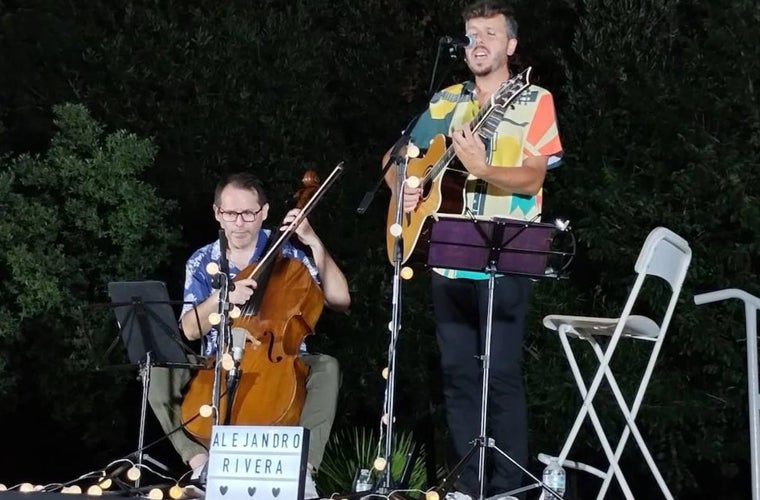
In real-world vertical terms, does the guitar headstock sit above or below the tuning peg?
above

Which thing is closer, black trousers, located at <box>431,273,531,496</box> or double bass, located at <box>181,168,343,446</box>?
black trousers, located at <box>431,273,531,496</box>

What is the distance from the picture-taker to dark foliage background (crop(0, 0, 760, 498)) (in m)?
5.02

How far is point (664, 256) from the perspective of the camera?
354 centimetres

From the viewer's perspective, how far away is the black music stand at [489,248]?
318 cm

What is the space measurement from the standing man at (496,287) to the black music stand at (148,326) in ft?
2.58

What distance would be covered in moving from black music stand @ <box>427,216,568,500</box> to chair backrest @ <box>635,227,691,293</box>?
33 cm

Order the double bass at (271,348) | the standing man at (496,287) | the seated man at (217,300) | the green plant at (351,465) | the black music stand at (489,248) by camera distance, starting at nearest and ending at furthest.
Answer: the black music stand at (489,248), the standing man at (496,287), the double bass at (271,348), the seated man at (217,300), the green plant at (351,465)

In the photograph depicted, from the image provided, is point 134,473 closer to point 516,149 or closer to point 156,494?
point 156,494

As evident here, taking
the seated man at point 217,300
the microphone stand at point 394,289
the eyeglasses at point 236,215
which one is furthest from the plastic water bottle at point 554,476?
the eyeglasses at point 236,215

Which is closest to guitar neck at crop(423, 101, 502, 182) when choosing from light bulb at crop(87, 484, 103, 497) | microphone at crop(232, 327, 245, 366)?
microphone at crop(232, 327, 245, 366)

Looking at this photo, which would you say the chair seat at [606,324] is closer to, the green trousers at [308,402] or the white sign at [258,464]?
the green trousers at [308,402]

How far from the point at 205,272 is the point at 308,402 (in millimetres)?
549

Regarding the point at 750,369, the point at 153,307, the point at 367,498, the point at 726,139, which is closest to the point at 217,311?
the point at 153,307

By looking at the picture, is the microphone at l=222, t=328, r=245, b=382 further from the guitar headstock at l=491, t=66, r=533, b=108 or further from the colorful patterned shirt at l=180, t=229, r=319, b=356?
the guitar headstock at l=491, t=66, r=533, b=108
